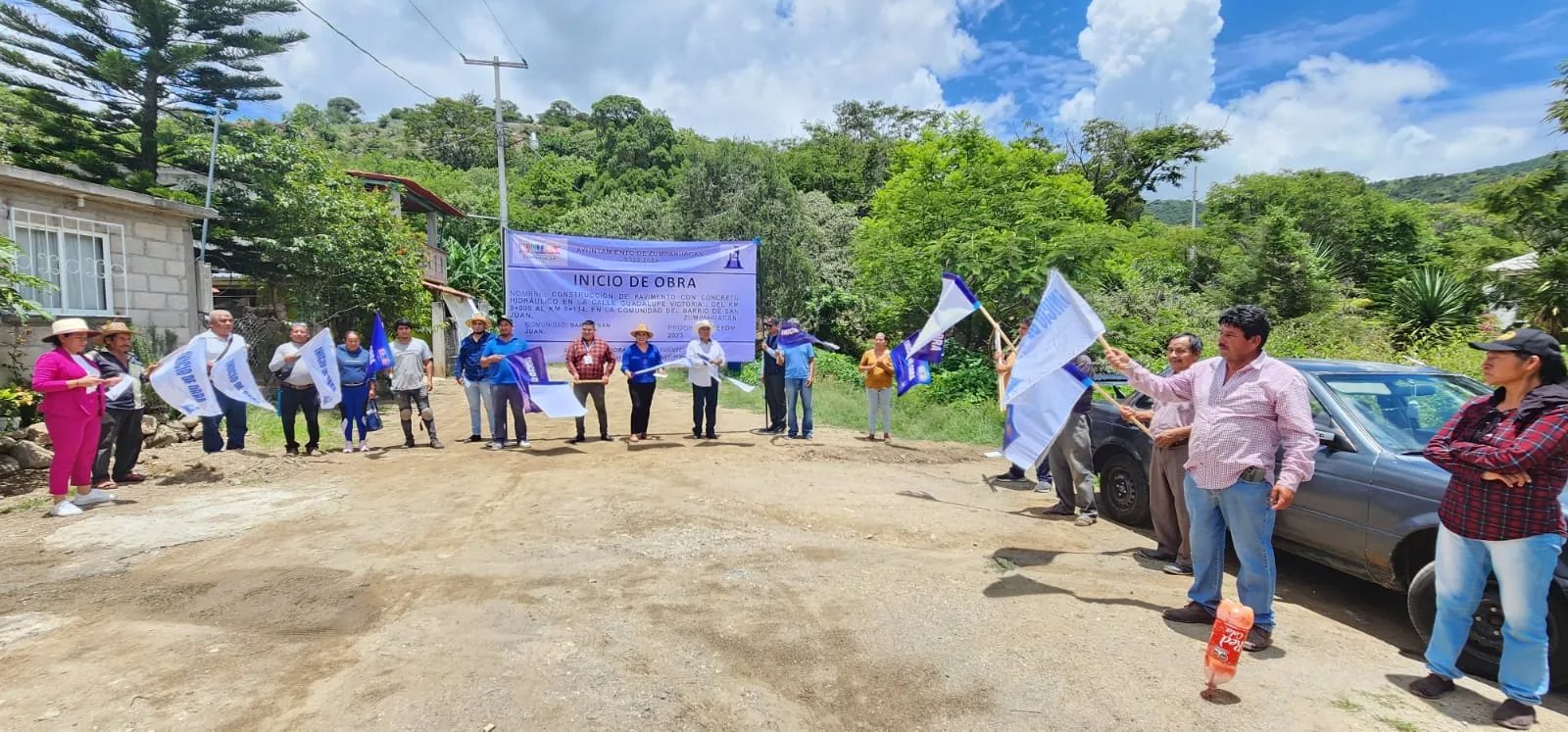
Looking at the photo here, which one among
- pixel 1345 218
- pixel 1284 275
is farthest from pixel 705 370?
pixel 1345 218

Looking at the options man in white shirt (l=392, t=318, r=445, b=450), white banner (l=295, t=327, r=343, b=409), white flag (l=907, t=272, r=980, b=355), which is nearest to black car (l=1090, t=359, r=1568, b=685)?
white flag (l=907, t=272, r=980, b=355)

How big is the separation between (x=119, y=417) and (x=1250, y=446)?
30.1 ft

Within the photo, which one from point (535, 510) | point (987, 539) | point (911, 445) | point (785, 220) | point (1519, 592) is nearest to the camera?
point (1519, 592)

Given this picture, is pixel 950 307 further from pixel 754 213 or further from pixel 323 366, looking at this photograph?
pixel 754 213

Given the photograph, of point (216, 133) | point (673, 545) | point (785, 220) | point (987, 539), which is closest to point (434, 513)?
point (673, 545)

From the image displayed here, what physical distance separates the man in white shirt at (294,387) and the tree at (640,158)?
1417 inches

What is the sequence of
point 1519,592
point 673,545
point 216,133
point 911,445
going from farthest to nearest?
1. point 216,133
2. point 911,445
3. point 673,545
4. point 1519,592

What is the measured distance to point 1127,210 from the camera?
4041cm

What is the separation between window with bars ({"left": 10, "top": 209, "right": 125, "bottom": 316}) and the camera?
8.63 m

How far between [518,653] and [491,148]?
66.1 m

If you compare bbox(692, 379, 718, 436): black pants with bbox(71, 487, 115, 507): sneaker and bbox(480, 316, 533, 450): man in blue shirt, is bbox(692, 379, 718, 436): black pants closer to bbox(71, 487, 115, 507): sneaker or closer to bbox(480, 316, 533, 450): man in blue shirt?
bbox(480, 316, 533, 450): man in blue shirt

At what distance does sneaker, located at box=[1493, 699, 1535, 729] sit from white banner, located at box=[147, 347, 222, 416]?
31.5 feet

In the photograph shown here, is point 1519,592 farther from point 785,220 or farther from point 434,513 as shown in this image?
point 785,220

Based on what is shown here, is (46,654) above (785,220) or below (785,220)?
below
